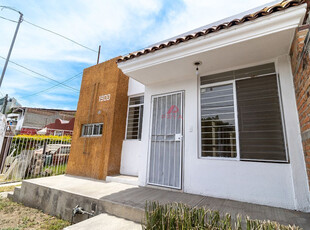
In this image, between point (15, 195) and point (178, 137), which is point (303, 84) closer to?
point (178, 137)

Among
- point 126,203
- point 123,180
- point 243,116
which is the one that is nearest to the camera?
point 126,203

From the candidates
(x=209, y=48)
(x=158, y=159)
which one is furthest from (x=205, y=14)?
(x=158, y=159)

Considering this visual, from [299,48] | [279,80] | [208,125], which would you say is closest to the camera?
[299,48]

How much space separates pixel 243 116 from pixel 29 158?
855cm

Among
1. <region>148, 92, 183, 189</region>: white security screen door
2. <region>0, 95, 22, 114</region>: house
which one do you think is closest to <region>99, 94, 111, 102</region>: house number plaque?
<region>148, 92, 183, 189</region>: white security screen door

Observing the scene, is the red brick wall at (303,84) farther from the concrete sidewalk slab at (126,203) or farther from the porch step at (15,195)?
the porch step at (15,195)

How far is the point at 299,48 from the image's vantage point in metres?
2.42

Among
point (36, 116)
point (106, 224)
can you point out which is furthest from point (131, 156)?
point (36, 116)

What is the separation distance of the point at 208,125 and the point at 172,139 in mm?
1049

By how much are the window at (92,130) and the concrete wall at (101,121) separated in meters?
0.17

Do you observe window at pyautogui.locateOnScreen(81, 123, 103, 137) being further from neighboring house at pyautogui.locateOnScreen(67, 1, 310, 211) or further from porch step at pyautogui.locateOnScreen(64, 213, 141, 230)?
porch step at pyautogui.locateOnScreen(64, 213, 141, 230)

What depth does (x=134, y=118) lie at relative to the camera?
6.04 metres

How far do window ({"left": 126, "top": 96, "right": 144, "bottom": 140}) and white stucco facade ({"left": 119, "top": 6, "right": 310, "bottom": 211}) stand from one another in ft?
5.13

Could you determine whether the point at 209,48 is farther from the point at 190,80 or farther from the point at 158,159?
the point at 158,159
